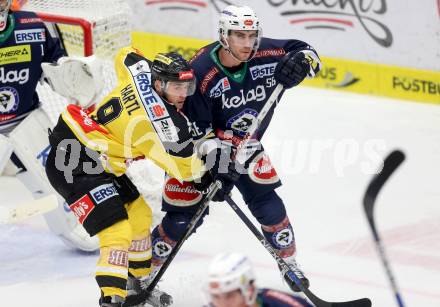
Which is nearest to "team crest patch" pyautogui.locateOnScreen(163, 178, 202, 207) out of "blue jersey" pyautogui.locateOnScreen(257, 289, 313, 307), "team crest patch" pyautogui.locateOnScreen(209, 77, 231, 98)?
"team crest patch" pyautogui.locateOnScreen(209, 77, 231, 98)

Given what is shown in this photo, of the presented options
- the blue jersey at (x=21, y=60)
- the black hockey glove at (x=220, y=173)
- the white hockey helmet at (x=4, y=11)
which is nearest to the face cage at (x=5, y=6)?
the white hockey helmet at (x=4, y=11)

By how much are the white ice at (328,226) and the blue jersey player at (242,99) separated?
0.42 meters

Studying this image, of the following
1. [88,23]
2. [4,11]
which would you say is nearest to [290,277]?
[4,11]

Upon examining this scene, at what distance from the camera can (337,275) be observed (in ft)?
18.4

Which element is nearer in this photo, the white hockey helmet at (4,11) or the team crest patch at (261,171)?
the team crest patch at (261,171)

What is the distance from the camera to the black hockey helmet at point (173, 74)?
4.75m

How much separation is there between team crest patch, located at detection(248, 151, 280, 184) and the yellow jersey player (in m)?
0.31

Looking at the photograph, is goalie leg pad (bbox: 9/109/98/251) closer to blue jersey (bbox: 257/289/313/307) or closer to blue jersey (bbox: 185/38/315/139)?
blue jersey (bbox: 185/38/315/139)

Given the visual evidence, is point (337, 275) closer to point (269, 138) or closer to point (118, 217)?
point (118, 217)

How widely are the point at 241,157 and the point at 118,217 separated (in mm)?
680

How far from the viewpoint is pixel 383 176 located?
3.70m

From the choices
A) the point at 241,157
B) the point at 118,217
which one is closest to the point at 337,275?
the point at 241,157

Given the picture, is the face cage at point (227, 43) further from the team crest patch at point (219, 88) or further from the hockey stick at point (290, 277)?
the hockey stick at point (290, 277)

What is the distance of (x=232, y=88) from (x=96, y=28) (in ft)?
6.40
